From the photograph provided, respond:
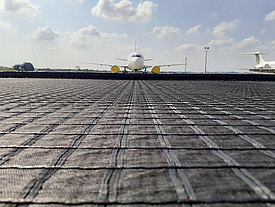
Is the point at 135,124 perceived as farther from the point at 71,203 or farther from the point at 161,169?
the point at 71,203

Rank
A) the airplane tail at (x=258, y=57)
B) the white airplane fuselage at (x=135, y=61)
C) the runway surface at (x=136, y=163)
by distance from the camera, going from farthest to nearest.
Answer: the airplane tail at (x=258, y=57) < the white airplane fuselage at (x=135, y=61) < the runway surface at (x=136, y=163)

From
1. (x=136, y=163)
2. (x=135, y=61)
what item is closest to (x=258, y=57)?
(x=135, y=61)

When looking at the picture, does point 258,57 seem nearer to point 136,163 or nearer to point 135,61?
point 135,61

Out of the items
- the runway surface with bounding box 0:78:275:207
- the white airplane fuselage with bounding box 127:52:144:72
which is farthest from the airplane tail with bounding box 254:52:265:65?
the runway surface with bounding box 0:78:275:207

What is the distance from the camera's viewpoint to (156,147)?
2.85m

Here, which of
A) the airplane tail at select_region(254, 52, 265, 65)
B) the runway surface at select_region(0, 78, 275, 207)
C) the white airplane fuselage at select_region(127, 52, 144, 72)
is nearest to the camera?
the runway surface at select_region(0, 78, 275, 207)

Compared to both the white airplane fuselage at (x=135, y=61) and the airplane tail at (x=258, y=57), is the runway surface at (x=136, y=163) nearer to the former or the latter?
the white airplane fuselage at (x=135, y=61)

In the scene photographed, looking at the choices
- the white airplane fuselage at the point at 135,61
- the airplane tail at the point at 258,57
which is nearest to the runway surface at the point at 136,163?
the white airplane fuselage at the point at 135,61

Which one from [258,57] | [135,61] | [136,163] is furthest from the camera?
[258,57]

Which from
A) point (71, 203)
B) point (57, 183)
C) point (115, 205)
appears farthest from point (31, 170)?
point (115, 205)

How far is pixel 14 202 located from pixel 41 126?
2439 mm

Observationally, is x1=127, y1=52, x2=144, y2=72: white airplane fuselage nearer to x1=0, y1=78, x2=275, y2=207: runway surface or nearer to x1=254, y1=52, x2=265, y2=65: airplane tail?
x1=0, y1=78, x2=275, y2=207: runway surface

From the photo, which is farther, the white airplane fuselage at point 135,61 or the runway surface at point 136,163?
the white airplane fuselage at point 135,61

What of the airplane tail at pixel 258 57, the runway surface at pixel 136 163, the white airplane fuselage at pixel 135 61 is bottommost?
the runway surface at pixel 136 163
